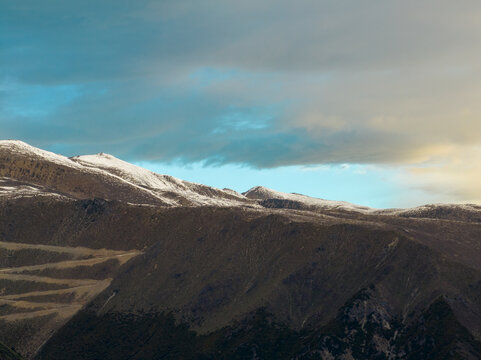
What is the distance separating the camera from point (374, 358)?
571 ft

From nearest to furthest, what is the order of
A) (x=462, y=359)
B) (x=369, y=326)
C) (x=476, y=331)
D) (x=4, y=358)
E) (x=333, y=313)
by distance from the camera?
(x=4, y=358), (x=462, y=359), (x=476, y=331), (x=369, y=326), (x=333, y=313)

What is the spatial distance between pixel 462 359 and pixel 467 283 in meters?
39.4

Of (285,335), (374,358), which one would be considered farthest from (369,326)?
(285,335)

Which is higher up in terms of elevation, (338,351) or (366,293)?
(366,293)

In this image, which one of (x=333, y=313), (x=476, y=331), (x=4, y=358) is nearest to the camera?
(x=4, y=358)

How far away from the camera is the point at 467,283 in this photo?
191500mm

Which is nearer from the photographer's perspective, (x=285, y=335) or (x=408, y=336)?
(x=408, y=336)

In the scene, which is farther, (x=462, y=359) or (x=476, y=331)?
(x=476, y=331)

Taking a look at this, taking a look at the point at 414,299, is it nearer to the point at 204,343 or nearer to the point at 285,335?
the point at 285,335

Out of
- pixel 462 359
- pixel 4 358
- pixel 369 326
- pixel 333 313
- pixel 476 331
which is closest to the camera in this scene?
pixel 4 358

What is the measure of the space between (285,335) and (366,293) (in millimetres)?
26672

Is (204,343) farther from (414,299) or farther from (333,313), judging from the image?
(414,299)

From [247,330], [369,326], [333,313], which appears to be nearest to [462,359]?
[369,326]

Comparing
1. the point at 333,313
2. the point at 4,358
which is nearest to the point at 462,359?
the point at 333,313
